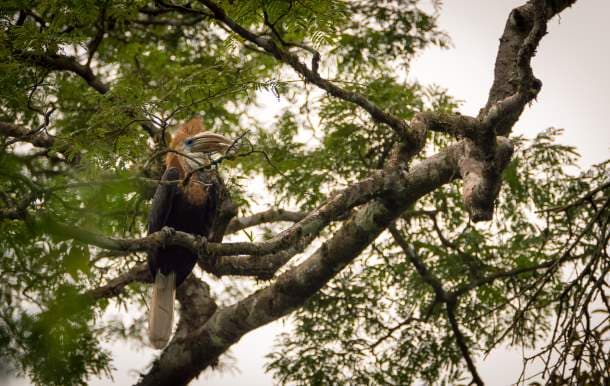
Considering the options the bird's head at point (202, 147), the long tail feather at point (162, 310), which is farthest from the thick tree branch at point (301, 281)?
the bird's head at point (202, 147)

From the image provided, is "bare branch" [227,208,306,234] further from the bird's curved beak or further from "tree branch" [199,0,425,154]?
"tree branch" [199,0,425,154]

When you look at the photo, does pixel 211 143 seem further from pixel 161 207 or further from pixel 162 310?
pixel 162 310

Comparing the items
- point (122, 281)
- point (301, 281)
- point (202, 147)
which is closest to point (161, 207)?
point (202, 147)

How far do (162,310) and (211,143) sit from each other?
120 cm

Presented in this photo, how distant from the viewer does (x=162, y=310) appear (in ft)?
16.3

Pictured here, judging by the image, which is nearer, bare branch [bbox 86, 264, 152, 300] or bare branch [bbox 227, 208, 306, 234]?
bare branch [bbox 86, 264, 152, 300]

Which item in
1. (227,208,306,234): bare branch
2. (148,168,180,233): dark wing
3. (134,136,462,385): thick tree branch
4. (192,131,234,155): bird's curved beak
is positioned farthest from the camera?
(227,208,306,234): bare branch

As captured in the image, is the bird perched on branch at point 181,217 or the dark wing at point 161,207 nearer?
the dark wing at point 161,207

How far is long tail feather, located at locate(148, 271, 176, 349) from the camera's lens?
16.1ft

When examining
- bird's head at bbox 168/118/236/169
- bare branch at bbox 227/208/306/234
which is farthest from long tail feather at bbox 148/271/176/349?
bird's head at bbox 168/118/236/169

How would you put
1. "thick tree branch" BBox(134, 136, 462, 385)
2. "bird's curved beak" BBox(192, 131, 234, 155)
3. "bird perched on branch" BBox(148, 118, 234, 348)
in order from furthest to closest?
"bird's curved beak" BBox(192, 131, 234, 155) → "bird perched on branch" BBox(148, 118, 234, 348) → "thick tree branch" BBox(134, 136, 462, 385)

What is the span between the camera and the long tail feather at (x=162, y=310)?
16.1 feet

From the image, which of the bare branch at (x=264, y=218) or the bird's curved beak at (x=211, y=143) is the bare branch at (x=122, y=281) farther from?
the bird's curved beak at (x=211, y=143)

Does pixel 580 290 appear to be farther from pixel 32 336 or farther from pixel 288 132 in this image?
pixel 288 132
